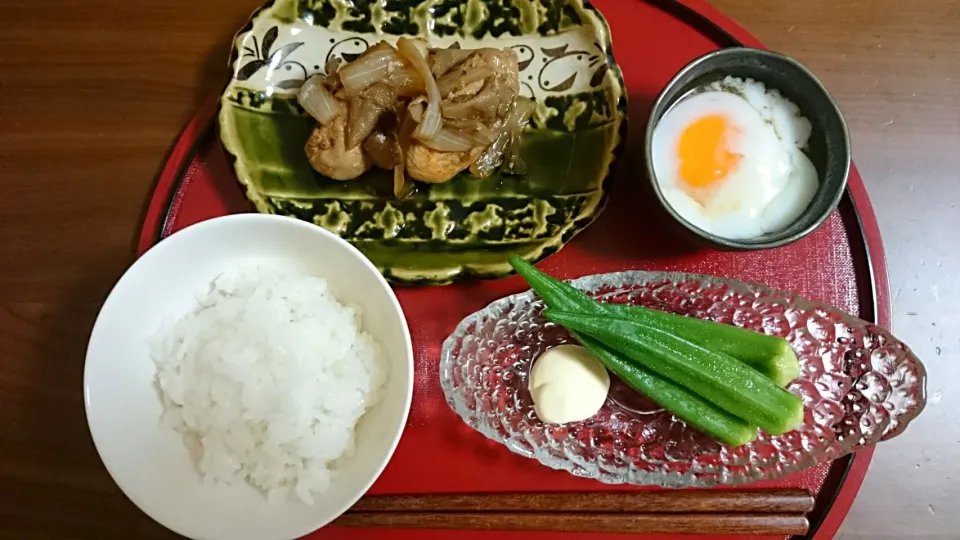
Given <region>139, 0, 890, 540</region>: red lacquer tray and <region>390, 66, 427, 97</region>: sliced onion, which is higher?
<region>390, 66, 427, 97</region>: sliced onion

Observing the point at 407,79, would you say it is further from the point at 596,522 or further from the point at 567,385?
the point at 596,522

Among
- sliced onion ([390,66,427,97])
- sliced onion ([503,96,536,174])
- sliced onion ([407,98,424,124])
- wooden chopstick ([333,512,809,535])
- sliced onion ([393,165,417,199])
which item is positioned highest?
sliced onion ([390,66,427,97])

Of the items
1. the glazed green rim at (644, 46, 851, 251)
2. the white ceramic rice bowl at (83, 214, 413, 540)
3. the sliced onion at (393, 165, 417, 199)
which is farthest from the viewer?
the sliced onion at (393, 165, 417, 199)

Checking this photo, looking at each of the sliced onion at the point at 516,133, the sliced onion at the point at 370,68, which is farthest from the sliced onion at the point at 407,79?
the sliced onion at the point at 516,133

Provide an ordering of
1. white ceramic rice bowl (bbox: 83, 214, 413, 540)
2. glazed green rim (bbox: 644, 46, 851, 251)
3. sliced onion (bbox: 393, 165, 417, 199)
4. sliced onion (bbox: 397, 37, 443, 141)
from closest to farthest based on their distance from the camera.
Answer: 1. white ceramic rice bowl (bbox: 83, 214, 413, 540)
2. glazed green rim (bbox: 644, 46, 851, 251)
3. sliced onion (bbox: 397, 37, 443, 141)
4. sliced onion (bbox: 393, 165, 417, 199)

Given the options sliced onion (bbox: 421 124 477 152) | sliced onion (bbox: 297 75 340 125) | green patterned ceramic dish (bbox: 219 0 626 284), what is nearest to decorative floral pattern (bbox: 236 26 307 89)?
green patterned ceramic dish (bbox: 219 0 626 284)

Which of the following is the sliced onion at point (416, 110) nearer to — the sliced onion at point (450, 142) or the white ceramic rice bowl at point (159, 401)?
the sliced onion at point (450, 142)

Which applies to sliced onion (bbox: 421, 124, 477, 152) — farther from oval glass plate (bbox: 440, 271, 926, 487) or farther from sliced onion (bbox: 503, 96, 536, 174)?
oval glass plate (bbox: 440, 271, 926, 487)
